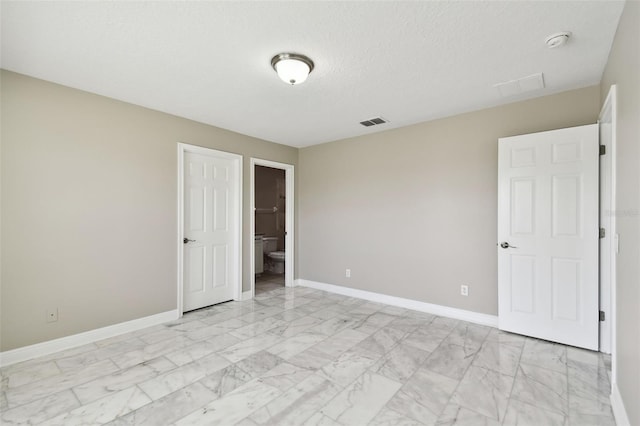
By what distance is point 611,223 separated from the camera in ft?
7.12

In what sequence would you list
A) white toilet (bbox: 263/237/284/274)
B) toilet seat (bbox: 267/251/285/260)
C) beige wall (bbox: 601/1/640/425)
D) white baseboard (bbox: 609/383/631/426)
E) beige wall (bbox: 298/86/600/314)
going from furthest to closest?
white toilet (bbox: 263/237/284/274) < toilet seat (bbox: 267/251/285/260) < beige wall (bbox: 298/86/600/314) < white baseboard (bbox: 609/383/631/426) < beige wall (bbox: 601/1/640/425)

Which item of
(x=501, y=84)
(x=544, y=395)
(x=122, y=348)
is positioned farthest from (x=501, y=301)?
(x=122, y=348)

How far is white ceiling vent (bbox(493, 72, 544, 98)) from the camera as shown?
8.67ft

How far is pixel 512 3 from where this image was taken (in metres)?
1.73

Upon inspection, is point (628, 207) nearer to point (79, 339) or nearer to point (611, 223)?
point (611, 223)

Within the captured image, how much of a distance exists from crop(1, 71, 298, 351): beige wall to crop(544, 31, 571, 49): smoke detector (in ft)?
12.1

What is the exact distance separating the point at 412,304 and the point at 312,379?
83.6 inches

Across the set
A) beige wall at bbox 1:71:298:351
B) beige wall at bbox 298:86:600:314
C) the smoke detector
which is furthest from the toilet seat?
the smoke detector

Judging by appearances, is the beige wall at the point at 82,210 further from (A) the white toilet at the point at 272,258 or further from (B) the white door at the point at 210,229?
(A) the white toilet at the point at 272,258

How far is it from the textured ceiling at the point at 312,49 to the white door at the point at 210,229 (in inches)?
37.1

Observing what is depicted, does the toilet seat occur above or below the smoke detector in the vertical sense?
below

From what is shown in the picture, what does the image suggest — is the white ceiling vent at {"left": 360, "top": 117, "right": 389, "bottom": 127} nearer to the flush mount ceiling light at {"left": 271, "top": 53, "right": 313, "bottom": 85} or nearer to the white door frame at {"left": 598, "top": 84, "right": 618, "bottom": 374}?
the flush mount ceiling light at {"left": 271, "top": 53, "right": 313, "bottom": 85}

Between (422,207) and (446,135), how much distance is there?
949mm

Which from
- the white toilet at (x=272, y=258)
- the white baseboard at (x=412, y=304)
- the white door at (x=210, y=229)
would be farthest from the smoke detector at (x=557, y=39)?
the white toilet at (x=272, y=258)
